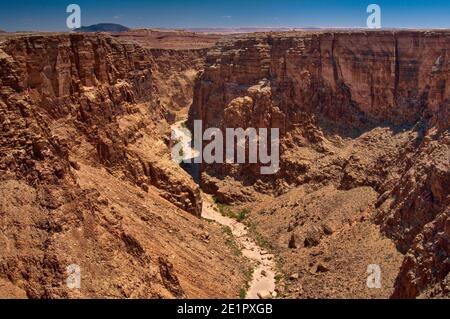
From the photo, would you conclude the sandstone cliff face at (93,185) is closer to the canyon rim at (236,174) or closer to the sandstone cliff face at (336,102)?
the canyon rim at (236,174)

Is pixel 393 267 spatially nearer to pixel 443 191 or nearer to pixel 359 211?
pixel 443 191

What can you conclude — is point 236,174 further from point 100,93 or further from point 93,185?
point 93,185

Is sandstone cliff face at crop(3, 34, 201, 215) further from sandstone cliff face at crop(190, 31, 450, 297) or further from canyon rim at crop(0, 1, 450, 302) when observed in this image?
sandstone cliff face at crop(190, 31, 450, 297)

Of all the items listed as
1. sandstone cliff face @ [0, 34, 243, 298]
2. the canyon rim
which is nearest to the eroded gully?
the canyon rim

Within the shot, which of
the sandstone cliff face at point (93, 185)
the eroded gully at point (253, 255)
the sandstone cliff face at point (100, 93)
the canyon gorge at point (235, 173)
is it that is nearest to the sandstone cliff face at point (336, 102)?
the canyon gorge at point (235, 173)

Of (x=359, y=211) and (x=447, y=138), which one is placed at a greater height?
(x=447, y=138)
